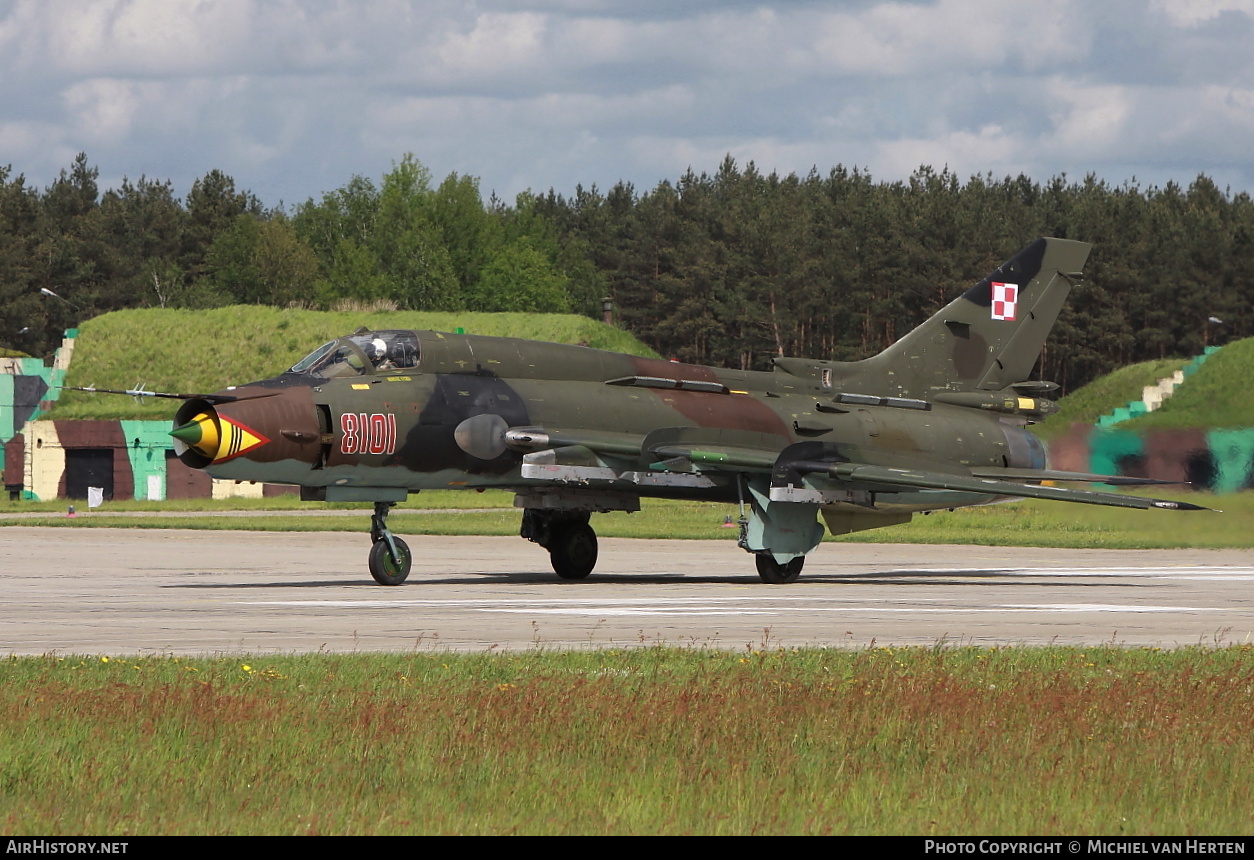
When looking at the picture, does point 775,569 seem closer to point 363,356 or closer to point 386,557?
point 386,557

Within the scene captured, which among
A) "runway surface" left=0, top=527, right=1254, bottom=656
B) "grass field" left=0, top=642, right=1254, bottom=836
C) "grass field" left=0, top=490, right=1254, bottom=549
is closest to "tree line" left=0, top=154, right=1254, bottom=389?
"grass field" left=0, top=490, right=1254, bottom=549

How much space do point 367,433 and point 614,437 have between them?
3.76 m

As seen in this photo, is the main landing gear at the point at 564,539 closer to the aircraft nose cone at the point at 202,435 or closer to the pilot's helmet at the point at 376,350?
the pilot's helmet at the point at 376,350

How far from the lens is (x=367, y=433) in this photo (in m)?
22.0

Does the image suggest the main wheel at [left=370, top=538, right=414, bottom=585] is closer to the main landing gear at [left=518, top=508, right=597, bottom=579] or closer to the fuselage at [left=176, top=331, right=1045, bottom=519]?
the fuselage at [left=176, top=331, right=1045, bottom=519]

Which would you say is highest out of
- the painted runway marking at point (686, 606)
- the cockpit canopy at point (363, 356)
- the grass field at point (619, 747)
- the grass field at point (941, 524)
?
the cockpit canopy at point (363, 356)

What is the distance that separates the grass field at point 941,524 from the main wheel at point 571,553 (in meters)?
9.43

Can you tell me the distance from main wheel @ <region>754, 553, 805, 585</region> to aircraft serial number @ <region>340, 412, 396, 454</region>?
5.92 m

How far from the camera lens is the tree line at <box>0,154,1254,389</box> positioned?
4213 inches

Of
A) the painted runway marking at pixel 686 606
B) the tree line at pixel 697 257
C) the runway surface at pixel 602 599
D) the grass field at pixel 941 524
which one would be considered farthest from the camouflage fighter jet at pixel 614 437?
the tree line at pixel 697 257

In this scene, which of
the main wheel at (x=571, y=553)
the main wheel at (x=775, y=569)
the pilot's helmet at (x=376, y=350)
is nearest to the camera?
the pilot's helmet at (x=376, y=350)

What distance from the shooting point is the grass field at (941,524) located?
27.9 m

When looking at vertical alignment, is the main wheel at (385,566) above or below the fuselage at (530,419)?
below
